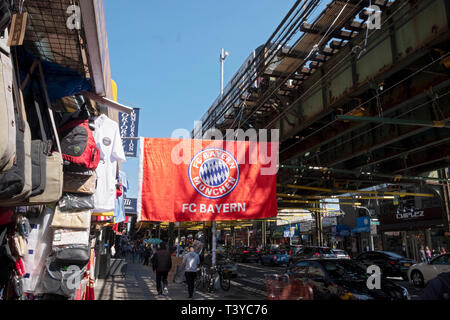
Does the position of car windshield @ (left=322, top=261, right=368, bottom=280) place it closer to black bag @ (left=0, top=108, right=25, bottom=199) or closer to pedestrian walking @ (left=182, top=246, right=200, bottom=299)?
pedestrian walking @ (left=182, top=246, right=200, bottom=299)

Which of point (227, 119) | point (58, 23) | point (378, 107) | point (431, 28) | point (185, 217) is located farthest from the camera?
point (227, 119)

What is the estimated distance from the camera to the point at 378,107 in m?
9.25

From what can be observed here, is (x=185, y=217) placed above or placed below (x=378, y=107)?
below

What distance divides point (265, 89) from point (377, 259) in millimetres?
13058

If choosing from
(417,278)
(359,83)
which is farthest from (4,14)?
(417,278)

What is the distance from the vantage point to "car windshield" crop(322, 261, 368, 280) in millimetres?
8477

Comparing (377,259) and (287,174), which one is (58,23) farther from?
(377,259)

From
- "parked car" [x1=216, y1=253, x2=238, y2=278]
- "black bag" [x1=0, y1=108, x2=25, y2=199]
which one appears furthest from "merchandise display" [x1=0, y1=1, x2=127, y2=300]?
"parked car" [x1=216, y1=253, x2=238, y2=278]

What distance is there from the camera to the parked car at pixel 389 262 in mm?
17234

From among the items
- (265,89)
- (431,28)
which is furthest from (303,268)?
(431,28)

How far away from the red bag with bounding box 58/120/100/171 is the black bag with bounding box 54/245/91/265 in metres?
1.21

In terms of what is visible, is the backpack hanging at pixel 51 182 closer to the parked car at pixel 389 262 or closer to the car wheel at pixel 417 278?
the car wheel at pixel 417 278

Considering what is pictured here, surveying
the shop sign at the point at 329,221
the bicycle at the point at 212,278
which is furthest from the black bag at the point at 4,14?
the shop sign at the point at 329,221

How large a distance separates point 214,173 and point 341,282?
443cm
